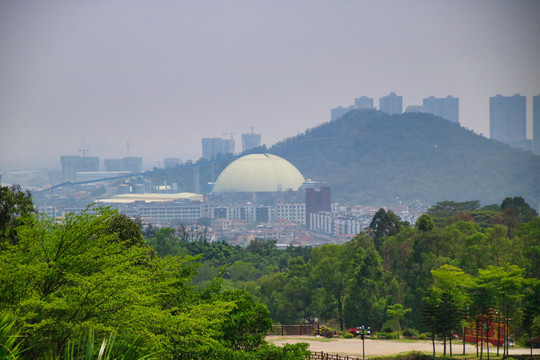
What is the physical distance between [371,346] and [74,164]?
15990 centimetres

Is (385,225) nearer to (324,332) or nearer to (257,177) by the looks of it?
(324,332)

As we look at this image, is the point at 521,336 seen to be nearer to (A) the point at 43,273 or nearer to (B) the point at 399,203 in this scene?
(A) the point at 43,273

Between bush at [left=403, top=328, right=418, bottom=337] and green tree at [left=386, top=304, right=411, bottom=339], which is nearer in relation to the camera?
bush at [left=403, top=328, right=418, bottom=337]

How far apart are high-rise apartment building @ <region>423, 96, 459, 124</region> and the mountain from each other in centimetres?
2418

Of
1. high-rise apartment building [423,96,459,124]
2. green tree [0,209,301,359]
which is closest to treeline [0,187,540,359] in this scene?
green tree [0,209,301,359]

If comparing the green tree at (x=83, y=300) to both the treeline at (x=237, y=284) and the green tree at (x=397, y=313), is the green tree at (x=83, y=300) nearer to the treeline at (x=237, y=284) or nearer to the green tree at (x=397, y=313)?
the treeline at (x=237, y=284)

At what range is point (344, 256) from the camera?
38.7 m

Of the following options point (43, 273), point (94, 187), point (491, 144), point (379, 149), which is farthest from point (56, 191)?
point (43, 273)

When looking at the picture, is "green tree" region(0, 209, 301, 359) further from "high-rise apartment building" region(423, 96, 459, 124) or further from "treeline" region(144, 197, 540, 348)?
"high-rise apartment building" region(423, 96, 459, 124)

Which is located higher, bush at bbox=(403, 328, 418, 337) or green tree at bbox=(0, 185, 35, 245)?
green tree at bbox=(0, 185, 35, 245)

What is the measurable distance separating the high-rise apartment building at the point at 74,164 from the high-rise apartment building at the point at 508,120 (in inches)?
4258

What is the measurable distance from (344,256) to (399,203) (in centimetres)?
10641

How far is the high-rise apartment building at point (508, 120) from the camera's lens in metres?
151

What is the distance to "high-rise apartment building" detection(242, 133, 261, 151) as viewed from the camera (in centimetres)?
19500
